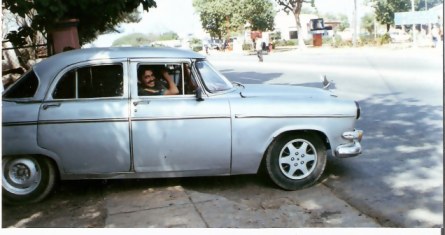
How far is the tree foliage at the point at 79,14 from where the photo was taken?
4953mm

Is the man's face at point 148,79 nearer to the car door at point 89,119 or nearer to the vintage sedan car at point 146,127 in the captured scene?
the vintage sedan car at point 146,127

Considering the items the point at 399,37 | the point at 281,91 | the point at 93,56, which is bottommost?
the point at 281,91

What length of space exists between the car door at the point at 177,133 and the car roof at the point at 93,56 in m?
0.17

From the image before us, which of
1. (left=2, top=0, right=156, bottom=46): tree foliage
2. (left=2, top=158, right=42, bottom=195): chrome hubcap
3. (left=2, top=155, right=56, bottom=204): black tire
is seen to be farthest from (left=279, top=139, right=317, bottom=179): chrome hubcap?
(left=2, top=0, right=156, bottom=46): tree foliage

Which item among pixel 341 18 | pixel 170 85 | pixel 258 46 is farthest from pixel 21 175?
pixel 341 18

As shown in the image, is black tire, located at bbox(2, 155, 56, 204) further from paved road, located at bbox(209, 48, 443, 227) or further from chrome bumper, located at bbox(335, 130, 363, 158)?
chrome bumper, located at bbox(335, 130, 363, 158)

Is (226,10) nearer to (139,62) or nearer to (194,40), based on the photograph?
(194,40)

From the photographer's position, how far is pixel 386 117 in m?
6.18

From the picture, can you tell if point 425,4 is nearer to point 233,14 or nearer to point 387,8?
point 387,8

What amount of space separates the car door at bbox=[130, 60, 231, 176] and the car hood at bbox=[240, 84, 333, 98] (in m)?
0.38

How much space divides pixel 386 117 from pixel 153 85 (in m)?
3.91

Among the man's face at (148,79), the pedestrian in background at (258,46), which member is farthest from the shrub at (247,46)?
the man's face at (148,79)

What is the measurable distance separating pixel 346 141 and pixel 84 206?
7.98ft

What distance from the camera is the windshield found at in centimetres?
382
